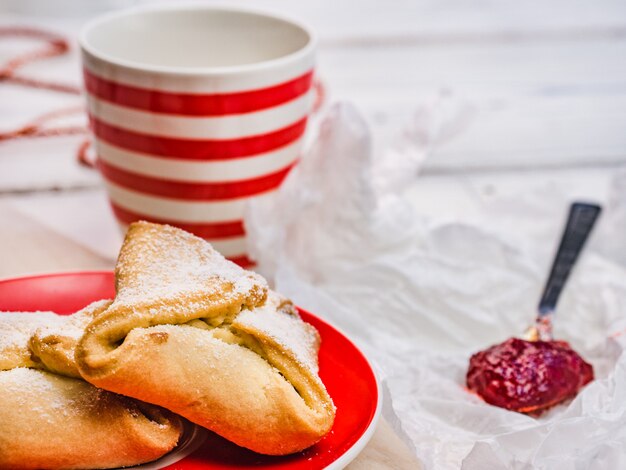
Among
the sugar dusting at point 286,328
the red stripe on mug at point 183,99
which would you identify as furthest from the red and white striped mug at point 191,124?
the sugar dusting at point 286,328

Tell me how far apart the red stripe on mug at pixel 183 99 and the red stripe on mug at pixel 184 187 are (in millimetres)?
66

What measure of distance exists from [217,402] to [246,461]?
0.05m

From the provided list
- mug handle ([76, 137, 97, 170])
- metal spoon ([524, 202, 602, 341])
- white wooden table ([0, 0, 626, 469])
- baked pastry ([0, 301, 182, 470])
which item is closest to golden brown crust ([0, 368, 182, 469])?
baked pastry ([0, 301, 182, 470])

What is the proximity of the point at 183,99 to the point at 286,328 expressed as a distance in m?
0.26

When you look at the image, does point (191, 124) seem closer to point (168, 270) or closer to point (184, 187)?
point (184, 187)

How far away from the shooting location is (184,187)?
813 millimetres

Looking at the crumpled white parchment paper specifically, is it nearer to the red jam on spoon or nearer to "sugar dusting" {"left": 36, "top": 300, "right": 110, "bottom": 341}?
the red jam on spoon

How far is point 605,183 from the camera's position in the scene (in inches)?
44.9

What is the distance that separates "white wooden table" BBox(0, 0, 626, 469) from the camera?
965mm

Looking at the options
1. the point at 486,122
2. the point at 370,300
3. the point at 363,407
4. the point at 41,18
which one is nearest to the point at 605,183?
the point at 486,122

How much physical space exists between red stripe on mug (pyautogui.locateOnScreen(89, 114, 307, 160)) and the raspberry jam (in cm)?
26

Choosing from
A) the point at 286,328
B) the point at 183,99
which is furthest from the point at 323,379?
the point at 183,99

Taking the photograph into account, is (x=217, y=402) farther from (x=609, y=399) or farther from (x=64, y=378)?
(x=609, y=399)

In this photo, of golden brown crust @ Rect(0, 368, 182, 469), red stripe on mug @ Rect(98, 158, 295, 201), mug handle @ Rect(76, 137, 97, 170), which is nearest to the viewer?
golden brown crust @ Rect(0, 368, 182, 469)
